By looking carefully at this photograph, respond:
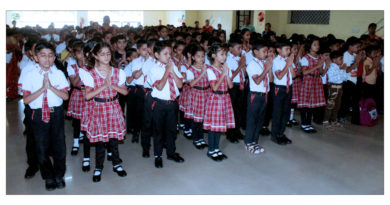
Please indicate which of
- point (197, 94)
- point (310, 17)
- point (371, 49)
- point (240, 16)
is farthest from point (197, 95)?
point (240, 16)

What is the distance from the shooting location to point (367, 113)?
4.64 m

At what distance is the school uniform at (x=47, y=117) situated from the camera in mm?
2502

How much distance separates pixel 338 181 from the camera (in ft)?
9.88

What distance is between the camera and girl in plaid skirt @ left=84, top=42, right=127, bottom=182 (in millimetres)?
2693

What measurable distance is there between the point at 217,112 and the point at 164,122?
544 mm

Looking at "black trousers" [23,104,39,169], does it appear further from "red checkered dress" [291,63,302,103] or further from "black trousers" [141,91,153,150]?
"red checkered dress" [291,63,302,103]

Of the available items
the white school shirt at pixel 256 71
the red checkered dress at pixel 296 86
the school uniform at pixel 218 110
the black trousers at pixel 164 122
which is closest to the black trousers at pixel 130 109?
the black trousers at pixel 164 122

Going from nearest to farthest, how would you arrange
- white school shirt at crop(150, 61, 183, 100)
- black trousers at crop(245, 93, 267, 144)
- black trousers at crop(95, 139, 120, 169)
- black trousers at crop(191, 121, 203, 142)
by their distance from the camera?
1. black trousers at crop(95, 139, 120, 169)
2. white school shirt at crop(150, 61, 183, 100)
3. black trousers at crop(245, 93, 267, 144)
4. black trousers at crop(191, 121, 203, 142)

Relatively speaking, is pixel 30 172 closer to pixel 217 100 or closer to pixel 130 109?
pixel 130 109

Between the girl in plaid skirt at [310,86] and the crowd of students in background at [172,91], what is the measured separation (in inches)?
0.5

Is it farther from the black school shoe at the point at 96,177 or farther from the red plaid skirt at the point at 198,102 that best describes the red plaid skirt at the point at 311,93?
the black school shoe at the point at 96,177

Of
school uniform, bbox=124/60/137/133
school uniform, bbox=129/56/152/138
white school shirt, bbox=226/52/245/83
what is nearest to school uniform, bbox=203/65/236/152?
white school shirt, bbox=226/52/245/83
